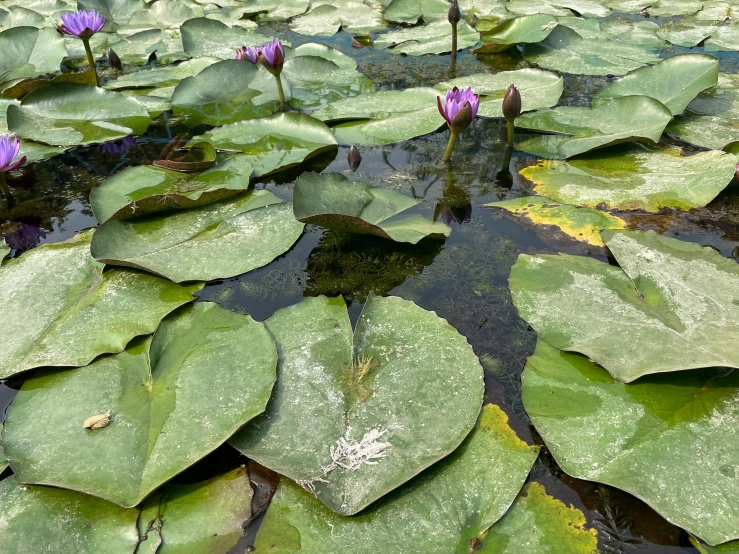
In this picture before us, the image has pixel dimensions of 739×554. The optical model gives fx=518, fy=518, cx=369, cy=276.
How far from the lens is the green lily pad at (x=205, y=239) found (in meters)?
2.33

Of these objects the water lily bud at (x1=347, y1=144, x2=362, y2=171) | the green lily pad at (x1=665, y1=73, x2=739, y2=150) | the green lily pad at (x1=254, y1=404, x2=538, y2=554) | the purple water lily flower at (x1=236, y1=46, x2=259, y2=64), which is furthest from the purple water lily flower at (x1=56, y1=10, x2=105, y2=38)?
the green lily pad at (x1=665, y1=73, x2=739, y2=150)

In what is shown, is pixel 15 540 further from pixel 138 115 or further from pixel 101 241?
pixel 138 115

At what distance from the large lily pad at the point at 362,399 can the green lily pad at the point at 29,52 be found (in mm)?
4125

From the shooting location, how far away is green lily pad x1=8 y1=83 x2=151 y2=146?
3500mm

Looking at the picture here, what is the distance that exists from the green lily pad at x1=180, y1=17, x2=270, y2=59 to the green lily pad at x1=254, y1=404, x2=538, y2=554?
4395 millimetres

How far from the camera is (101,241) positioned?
2371 mm

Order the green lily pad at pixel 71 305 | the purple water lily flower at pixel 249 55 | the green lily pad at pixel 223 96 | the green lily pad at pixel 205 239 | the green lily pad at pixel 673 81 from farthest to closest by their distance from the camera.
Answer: the purple water lily flower at pixel 249 55 → the green lily pad at pixel 223 96 → the green lily pad at pixel 673 81 → the green lily pad at pixel 205 239 → the green lily pad at pixel 71 305

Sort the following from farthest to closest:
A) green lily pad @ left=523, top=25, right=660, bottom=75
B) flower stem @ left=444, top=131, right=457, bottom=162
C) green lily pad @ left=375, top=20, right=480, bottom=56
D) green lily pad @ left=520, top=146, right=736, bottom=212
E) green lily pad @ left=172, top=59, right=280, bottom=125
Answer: green lily pad @ left=375, top=20, right=480, bottom=56, green lily pad @ left=523, top=25, right=660, bottom=75, green lily pad @ left=172, top=59, right=280, bottom=125, flower stem @ left=444, top=131, right=457, bottom=162, green lily pad @ left=520, top=146, right=736, bottom=212

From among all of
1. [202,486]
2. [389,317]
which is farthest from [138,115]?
[202,486]

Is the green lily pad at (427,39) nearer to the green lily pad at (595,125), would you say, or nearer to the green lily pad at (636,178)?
the green lily pad at (595,125)

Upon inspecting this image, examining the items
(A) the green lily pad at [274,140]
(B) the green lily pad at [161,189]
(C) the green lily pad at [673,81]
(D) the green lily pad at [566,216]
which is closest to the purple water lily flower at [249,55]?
(A) the green lily pad at [274,140]

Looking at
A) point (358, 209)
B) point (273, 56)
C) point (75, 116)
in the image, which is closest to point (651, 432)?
point (358, 209)

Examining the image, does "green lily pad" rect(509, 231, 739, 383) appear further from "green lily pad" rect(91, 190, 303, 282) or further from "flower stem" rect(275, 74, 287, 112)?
"flower stem" rect(275, 74, 287, 112)

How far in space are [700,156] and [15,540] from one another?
3.56 metres
